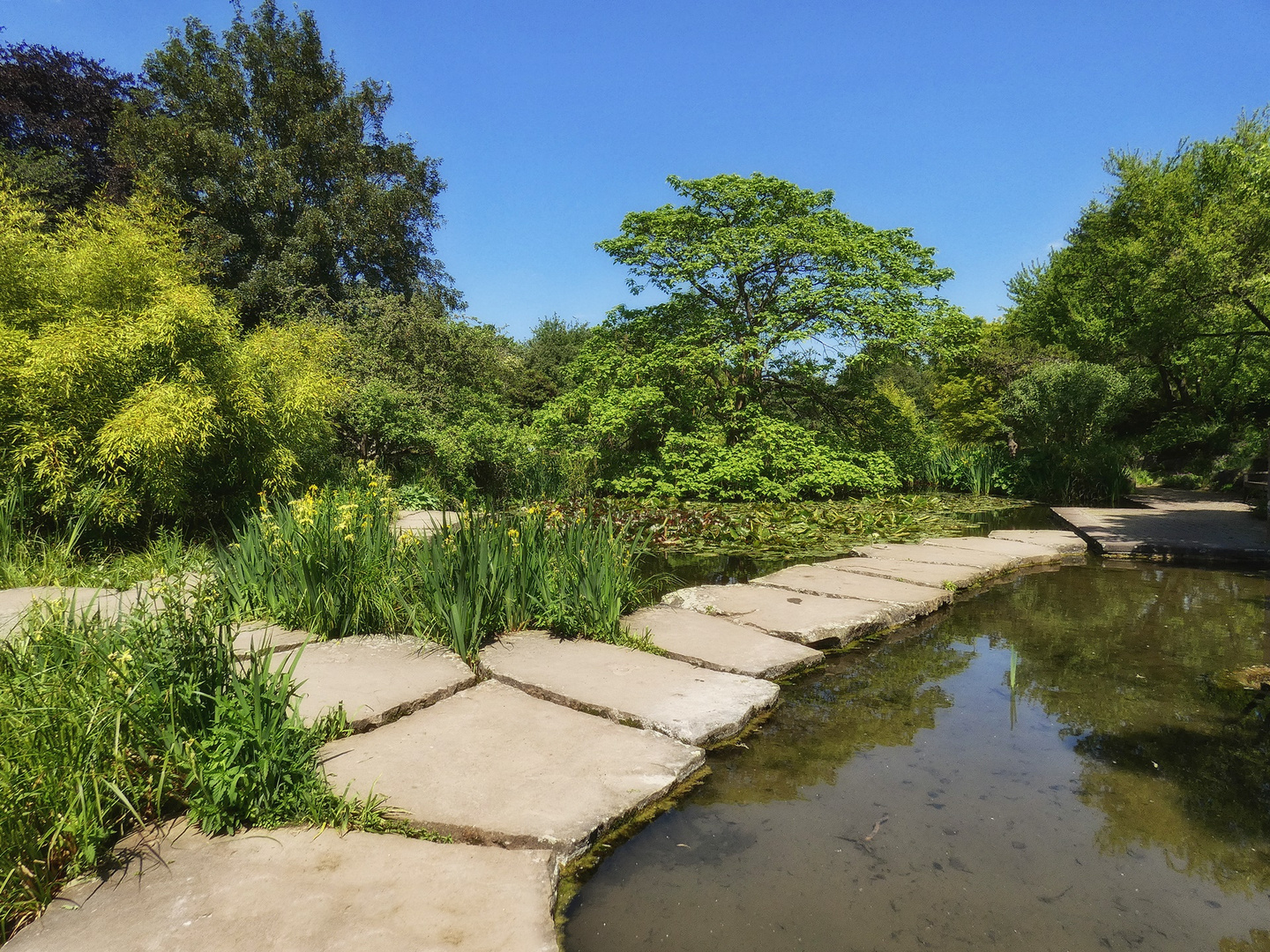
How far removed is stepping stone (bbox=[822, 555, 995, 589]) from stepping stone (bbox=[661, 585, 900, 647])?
82cm

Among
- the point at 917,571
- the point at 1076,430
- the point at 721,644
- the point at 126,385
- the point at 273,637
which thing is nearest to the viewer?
the point at 273,637

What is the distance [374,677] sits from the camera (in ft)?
8.32

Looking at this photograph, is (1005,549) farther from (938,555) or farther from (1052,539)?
(1052,539)

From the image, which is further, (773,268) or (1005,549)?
(773,268)

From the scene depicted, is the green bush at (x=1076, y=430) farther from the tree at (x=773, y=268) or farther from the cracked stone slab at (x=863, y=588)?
the cracked stone slab at (x=863, y=588)

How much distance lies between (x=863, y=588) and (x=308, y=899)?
3.51 m

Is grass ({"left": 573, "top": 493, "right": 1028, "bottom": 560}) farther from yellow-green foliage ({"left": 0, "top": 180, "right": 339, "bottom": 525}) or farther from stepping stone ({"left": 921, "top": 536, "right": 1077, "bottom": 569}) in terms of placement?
yellow-green foliage ({"left": 0, "top": 180, "right": 339, "bottom": 525})

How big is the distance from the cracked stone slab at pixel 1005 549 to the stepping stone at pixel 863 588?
4.82 feet

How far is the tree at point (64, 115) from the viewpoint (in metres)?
14.9

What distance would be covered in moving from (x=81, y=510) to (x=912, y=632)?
5.20m

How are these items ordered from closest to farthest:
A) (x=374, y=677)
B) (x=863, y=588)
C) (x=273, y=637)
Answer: (x=374, y=677) → (x=273, y=637) → (x=863, y=588)

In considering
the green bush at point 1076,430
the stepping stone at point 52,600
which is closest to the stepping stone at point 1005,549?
the stepping stone at point 52,600

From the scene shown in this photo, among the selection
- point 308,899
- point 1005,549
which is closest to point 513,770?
point 308,899

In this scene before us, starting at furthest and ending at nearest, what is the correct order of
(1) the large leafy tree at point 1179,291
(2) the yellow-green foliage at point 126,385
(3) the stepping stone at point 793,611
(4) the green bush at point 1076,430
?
(4) the green bush at point 1076,430, (1) the large leafy tree at point 1179,291, (2) the yellow-green foliage at point 126,385, (3) the stepping stone at point 793,611
